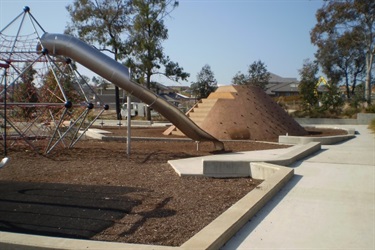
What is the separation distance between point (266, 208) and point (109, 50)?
33.0 m

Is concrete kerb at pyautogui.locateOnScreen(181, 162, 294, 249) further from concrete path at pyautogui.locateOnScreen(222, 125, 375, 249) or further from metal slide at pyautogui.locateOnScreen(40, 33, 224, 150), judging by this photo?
metal slide at pyautogui.locateOnScreen(40, 33, 224, 150)

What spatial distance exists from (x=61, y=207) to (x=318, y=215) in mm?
4023

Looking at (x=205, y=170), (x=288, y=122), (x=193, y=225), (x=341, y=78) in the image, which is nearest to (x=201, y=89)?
(x=341, y=78)

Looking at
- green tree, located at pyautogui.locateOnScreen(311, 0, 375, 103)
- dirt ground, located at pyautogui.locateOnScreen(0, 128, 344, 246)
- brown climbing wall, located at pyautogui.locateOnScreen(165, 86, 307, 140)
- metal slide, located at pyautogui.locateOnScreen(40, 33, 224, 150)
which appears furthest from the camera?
green tree, located at pyautogui.locateOnScreen(311, 0, 375, 103)

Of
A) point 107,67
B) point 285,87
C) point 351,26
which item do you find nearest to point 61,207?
point 107,67

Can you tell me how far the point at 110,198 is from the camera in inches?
269

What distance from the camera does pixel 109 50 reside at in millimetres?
37312

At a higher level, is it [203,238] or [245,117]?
[245,117]

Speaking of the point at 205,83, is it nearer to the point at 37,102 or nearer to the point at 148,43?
the point at 148,43

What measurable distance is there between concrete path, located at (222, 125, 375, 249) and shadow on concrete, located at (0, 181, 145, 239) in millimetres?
1944

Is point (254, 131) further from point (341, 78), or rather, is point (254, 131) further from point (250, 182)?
point (341, 78)

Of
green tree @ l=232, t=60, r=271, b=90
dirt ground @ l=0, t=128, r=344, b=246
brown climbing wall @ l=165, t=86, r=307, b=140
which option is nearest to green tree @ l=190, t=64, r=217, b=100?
green tree @ l=232, t=60, r=271, b=90

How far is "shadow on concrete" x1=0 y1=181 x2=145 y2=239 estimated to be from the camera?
5277mm

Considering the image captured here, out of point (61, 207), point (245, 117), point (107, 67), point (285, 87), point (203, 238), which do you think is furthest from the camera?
point (285, 87)
